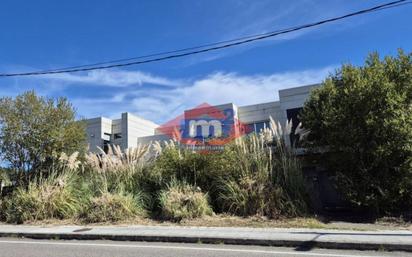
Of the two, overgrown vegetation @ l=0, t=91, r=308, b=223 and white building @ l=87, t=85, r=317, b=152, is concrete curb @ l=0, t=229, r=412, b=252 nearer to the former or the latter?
overgrown vegetation @ l=0, t=91, r=308, b=223

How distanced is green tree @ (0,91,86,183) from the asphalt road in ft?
23.0

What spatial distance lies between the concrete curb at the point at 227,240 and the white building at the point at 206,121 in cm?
1201

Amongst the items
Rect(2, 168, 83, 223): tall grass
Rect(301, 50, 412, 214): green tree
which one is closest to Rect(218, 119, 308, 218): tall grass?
Rect(301, 50, 412, 214): green tree

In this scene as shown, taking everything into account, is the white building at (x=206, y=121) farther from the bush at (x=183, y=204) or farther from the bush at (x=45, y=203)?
the bush at (x=45, y=203)

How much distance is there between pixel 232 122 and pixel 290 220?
19876 millimetres

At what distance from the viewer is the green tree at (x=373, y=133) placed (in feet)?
39.1

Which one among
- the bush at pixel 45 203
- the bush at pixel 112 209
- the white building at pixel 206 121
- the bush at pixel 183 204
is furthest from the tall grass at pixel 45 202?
the white building at pixel 206 121

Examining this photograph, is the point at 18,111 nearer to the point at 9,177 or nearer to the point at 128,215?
the point at 9,177

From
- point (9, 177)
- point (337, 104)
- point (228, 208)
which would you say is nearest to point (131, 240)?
point (228, 208)

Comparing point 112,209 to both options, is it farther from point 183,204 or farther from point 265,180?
point 265,180

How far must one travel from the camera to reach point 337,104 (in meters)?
13.1

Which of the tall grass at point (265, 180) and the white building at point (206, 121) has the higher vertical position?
the white building at point (206, 121)

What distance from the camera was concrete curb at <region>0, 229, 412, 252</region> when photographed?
814 cm

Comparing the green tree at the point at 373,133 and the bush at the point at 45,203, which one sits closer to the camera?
the green tree at the point at 373,133
